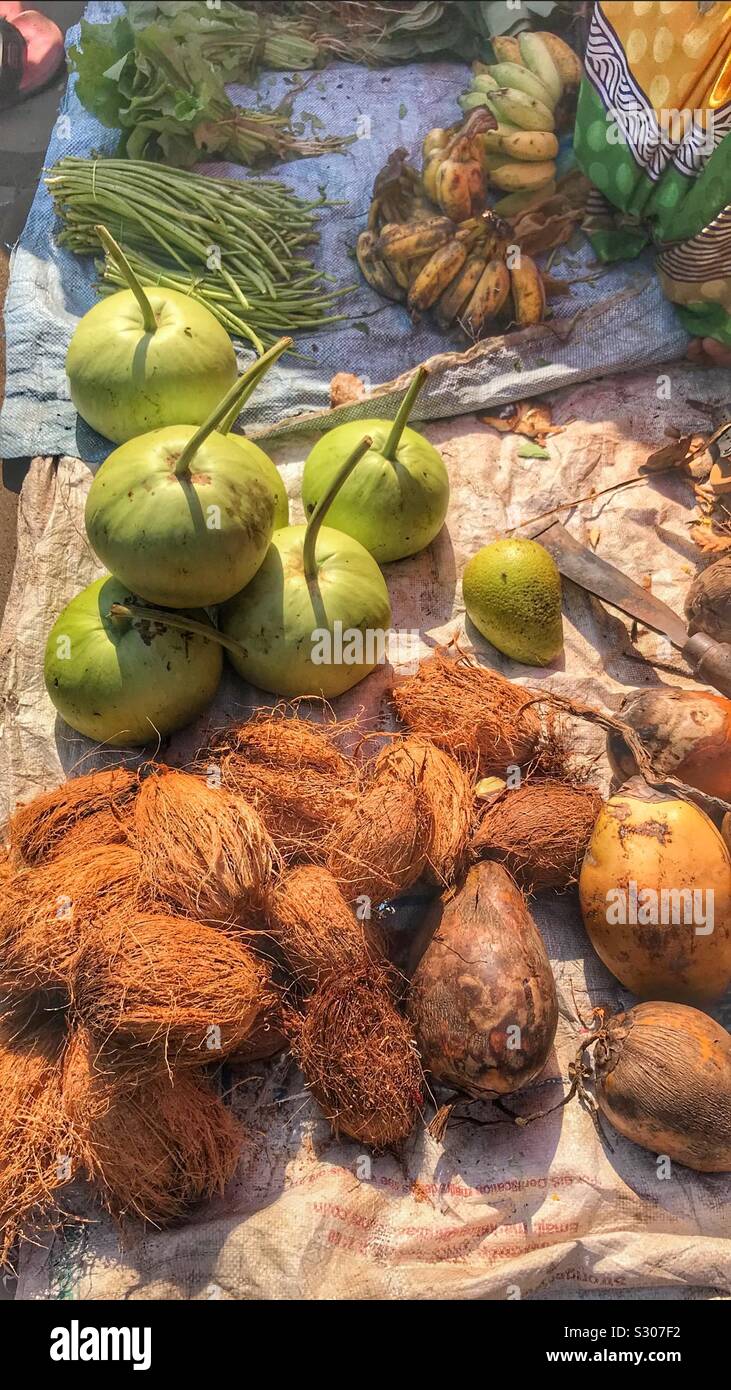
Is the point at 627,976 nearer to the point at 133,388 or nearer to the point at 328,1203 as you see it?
the point at 328,1203

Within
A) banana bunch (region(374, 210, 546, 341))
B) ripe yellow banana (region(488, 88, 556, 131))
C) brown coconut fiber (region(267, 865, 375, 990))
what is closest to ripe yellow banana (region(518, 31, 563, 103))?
ripe yellow banana (region(488, 88, 556, 131))

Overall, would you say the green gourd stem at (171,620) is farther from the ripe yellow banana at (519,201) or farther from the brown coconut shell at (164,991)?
the ripe yellow banana at (519,201)

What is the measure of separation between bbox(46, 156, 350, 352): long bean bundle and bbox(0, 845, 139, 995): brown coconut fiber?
8.47 ft

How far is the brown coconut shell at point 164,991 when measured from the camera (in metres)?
2.15

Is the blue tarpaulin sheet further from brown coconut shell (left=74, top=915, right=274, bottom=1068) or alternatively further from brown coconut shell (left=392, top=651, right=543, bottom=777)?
brown coconut shell (left=74, top=915, right=274, bottom=1068)

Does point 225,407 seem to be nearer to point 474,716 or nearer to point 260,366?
point 260,366

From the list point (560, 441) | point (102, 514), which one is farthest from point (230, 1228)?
point (560, 441)

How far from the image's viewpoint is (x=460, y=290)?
4.18 m

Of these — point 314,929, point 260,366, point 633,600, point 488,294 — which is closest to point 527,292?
point 488,294

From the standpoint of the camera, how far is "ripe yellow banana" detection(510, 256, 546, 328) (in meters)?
4.16

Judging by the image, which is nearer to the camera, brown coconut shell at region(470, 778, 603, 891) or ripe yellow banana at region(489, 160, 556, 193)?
brown coconut shell at region(470, 778, 603, 891)

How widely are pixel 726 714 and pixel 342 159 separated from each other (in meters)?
3.58

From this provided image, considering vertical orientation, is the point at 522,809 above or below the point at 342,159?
below

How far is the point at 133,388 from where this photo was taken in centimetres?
322
